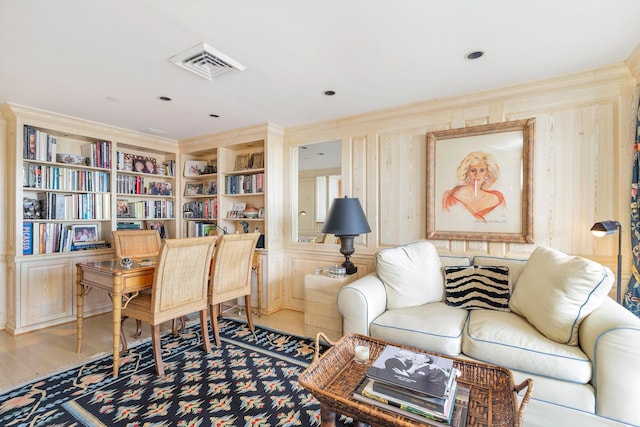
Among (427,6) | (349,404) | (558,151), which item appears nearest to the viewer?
(349,404)

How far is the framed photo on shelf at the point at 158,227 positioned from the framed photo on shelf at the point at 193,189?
571 millimetres

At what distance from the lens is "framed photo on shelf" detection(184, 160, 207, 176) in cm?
430

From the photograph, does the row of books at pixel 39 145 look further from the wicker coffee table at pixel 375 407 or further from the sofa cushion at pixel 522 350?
the sofa cushion at pixel 522 350

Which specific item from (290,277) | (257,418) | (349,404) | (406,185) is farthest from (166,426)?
(406,185)

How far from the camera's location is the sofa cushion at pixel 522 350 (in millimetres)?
1515

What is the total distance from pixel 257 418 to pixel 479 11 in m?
2.51

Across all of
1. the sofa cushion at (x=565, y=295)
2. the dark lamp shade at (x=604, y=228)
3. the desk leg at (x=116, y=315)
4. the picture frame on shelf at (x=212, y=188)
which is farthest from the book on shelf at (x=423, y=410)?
the picture frame on shelf at (x=212, y=188)

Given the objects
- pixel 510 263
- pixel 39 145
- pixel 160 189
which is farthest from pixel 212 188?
pixel 510 263

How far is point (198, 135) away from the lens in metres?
4.02

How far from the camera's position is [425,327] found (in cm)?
194

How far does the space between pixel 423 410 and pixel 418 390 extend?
0.21ft

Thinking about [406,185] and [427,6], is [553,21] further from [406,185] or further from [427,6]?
[406,185]

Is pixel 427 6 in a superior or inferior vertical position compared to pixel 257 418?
superior

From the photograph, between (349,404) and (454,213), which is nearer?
(349,404)
